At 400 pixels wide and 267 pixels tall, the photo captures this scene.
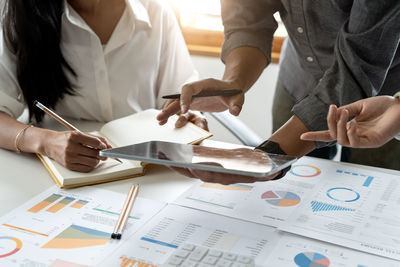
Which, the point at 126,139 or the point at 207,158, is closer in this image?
the point at 207,158

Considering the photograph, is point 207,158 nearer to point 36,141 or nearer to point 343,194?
point 343,194

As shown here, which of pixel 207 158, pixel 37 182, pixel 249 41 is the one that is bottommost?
pixel 37 182

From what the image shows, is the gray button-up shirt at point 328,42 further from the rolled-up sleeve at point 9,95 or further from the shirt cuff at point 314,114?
the rolled-up sleeve at point 9,95

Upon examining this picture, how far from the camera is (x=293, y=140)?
3.49 ft

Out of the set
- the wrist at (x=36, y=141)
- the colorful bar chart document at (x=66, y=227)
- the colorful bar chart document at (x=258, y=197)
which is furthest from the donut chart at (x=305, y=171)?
the wrist at (x=36, y=141)

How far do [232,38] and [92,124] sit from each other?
48cm

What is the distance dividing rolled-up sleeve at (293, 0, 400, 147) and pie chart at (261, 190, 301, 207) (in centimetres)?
19

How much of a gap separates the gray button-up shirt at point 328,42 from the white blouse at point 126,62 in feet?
0.94

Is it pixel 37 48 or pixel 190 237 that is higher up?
pixel 37 48

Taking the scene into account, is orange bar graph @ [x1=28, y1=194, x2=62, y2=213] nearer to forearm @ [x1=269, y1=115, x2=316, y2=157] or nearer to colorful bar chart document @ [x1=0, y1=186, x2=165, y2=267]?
colorful bar chart document @ [x1=0, y1=186, x2=165, y2=267]

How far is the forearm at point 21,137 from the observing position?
3.56 feet

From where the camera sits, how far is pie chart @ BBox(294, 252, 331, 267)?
0.72 meters

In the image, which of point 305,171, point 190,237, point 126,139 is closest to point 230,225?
point 190,237

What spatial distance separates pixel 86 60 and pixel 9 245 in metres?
0.78
